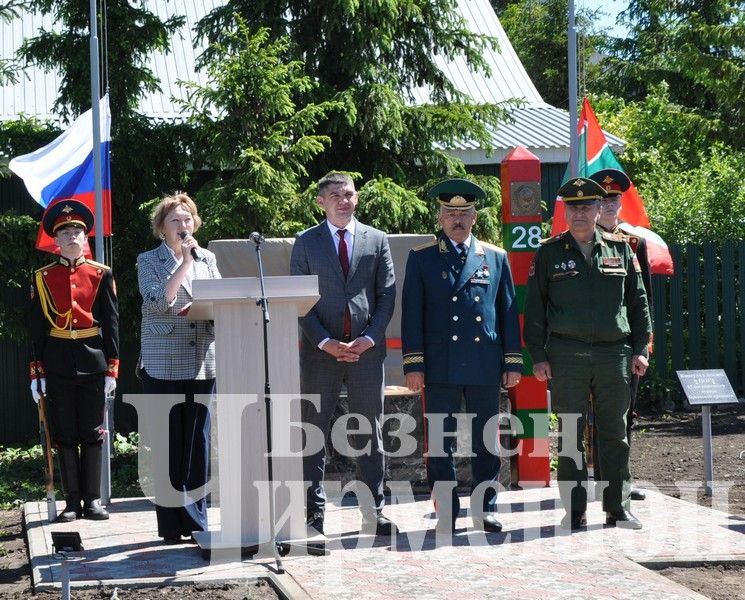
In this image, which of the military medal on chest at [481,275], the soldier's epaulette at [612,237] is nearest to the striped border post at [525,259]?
the soldier's epaulette at [612,237]

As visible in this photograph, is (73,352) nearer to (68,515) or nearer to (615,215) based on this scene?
(68,515)

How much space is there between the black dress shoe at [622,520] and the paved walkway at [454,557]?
0.08 metres

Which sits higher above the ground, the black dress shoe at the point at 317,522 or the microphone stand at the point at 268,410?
the microphone stand at the point at 268,410

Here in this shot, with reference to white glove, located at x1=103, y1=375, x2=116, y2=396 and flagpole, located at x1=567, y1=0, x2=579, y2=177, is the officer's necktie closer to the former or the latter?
white glove, located at x1=103, y1=375, x2=116, y2=396

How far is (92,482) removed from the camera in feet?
24.9

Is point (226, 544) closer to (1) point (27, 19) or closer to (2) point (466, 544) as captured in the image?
(2) point (466, 544)

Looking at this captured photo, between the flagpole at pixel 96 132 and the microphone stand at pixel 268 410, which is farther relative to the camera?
the flagpole at pixel 96 132

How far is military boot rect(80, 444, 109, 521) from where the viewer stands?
752 cm

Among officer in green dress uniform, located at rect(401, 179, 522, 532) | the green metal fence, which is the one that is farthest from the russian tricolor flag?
the green metal fence

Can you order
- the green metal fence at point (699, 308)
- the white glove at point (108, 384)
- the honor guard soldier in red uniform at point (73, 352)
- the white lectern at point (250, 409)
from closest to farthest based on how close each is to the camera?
the white lectern at point (250, 409) < the honor guard soldier in red uniform at point (73, 352) < the white glove at point (108, 384) < the green metal fence at point (699, 308)

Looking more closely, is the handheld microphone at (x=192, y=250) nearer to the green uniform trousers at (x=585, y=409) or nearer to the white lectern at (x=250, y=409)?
the white lectern at (x=250, y=409)

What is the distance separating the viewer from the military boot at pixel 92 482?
7.52 m

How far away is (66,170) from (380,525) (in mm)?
3929

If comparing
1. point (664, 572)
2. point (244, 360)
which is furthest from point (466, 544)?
point (244, 360)
